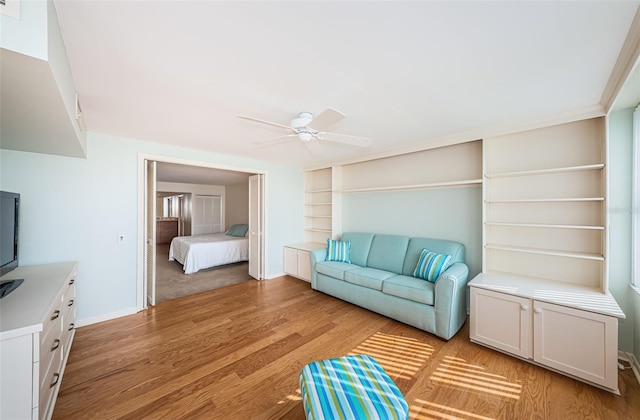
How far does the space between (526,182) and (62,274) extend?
4715mm

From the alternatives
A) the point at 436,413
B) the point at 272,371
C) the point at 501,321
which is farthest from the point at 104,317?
the point at 501,321

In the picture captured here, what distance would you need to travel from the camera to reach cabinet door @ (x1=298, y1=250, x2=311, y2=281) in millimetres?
4352

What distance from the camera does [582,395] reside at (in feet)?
5.79

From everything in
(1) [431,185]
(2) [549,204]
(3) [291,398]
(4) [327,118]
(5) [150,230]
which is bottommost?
(3) [291,398]

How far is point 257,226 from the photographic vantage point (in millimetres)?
4602

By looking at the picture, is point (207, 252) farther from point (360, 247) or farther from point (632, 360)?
point (632, 360)

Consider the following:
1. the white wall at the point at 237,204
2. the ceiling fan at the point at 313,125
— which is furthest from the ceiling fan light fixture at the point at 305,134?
the white wall at the point at 237,204

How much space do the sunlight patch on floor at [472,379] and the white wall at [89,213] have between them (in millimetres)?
3697

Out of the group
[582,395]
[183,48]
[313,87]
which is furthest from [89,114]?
[582,395]

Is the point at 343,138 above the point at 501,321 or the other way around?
above

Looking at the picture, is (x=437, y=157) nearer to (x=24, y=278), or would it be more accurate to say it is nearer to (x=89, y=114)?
(x=89, y=114)

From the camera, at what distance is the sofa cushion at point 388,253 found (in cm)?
343

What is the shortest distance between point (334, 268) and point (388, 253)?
2.78 feet

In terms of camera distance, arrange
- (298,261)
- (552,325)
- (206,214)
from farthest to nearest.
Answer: (206,214)
(298,261)
(552,325)
